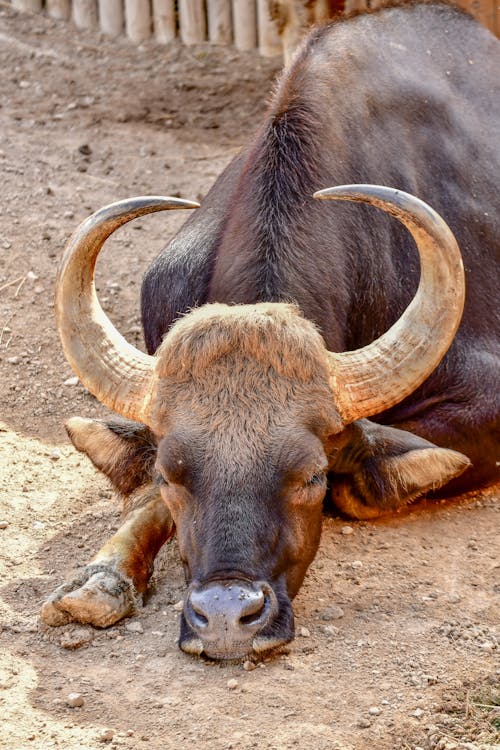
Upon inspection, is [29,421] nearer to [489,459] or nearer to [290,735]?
[489,459]

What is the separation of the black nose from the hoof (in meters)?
0.78

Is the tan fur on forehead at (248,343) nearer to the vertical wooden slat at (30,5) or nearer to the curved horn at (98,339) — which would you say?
the curved horn at (98,339)

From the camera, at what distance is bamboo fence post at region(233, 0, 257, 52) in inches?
540

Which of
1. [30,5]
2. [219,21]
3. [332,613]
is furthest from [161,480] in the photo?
Result: [30,5]

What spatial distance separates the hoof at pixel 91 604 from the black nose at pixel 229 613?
2.57ft

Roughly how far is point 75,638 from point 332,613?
1.29m

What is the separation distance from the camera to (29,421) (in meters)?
8.80

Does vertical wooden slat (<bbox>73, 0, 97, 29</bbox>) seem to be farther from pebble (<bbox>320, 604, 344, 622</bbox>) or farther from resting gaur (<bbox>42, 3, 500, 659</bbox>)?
pebble (<bbox>320, 604, 344, 622</bbox>)

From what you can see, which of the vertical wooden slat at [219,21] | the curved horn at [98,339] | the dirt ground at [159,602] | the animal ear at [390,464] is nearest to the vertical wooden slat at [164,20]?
the vertical wooden slat at [219,21]

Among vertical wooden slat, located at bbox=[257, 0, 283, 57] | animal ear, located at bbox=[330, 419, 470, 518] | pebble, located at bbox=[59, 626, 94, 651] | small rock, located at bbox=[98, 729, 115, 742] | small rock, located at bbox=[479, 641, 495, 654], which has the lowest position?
pebble, located at bbox=[59, 626, 94, 651]

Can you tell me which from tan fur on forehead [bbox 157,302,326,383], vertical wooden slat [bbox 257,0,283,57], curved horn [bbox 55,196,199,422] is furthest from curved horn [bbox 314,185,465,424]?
vertical wooden slat [bbox 257,0,283,57]

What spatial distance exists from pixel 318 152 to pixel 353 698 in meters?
3.21

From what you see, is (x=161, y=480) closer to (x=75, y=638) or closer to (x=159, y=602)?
(x=159, y=602)

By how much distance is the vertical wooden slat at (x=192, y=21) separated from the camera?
1384 centimetres
